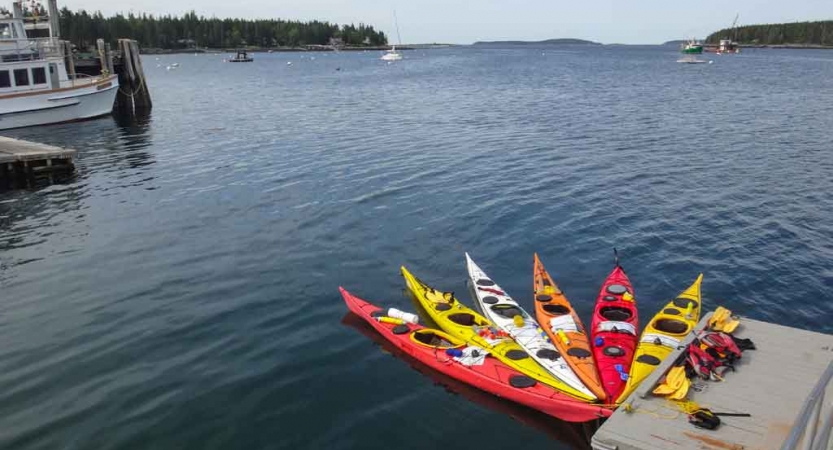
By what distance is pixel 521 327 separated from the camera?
1588 centimetres

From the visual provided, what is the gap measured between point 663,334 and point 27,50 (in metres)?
50.5

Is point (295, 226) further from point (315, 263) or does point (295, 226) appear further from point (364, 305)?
point (364, 305)

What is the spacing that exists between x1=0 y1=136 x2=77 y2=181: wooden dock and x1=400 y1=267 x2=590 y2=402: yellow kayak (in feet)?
76.8

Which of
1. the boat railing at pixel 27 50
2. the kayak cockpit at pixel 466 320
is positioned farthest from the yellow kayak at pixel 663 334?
the boat railing at pixel 27 50

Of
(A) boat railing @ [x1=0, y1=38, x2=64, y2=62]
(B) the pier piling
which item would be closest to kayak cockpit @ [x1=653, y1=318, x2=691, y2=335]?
(A) boat railing @ [x1=0, y1=38, x2=64, y2=62]

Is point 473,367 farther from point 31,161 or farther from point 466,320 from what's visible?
point 31,161

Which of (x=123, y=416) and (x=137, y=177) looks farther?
(x=137, y=177)

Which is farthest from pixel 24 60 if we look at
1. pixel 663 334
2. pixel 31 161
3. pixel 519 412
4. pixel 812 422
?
pixel 812 422

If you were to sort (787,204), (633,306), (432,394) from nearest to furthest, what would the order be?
(432,394) < (633,306) < (787,204)

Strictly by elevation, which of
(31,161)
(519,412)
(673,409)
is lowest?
(519,412)

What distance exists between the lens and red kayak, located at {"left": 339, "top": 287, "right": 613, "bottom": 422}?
1262 centimetres

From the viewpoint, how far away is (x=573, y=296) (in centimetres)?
1859

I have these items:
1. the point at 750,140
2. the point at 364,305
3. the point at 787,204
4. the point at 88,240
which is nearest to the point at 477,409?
the point at 364,305

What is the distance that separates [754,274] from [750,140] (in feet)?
80.5
